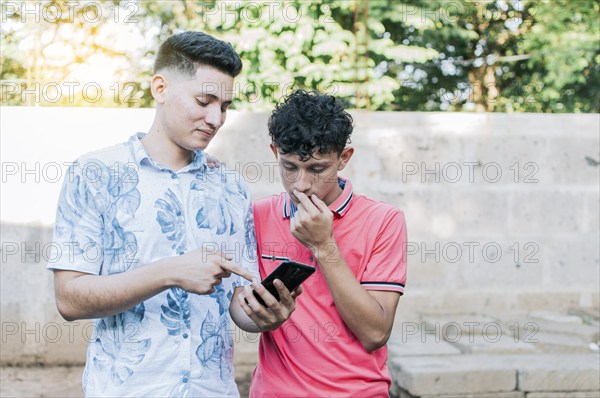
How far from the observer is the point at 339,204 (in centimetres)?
224

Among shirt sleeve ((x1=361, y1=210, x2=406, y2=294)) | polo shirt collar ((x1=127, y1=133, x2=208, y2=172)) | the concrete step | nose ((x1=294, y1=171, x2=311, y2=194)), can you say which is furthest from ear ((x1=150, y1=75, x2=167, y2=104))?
the concrete step

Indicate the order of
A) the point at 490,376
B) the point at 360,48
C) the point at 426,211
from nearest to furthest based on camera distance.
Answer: the point at 490,376 → the point at 426,211 → the point at 360,48

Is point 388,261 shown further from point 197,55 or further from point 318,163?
point 197,55

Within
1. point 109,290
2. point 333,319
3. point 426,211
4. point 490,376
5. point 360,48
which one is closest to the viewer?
point 109,290

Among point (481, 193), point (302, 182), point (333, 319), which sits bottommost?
point (333, 319)

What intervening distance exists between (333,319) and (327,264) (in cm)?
22

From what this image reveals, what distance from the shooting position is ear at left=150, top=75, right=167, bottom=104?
2.12 metres

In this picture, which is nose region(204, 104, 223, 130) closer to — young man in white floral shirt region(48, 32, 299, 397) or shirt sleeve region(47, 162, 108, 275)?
young man in white floral shirt region(48, 32, 299, 397)

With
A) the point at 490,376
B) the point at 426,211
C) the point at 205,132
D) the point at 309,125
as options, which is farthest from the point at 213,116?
the point at 426,211

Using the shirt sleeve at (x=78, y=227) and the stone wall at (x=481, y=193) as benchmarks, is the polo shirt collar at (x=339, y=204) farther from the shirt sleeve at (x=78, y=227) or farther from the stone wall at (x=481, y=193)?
the stone wall at (x=481, y=193)

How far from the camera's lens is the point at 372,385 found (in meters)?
2.12

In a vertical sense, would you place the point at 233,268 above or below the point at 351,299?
above

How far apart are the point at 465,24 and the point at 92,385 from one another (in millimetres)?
8203

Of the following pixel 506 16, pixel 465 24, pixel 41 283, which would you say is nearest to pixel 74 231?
pixel 41 283
